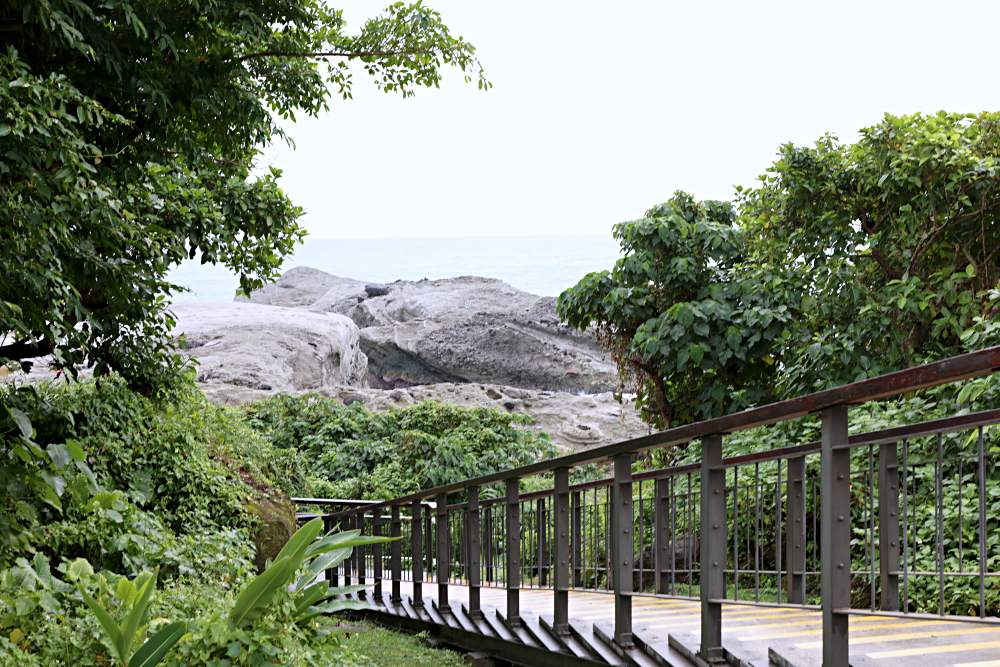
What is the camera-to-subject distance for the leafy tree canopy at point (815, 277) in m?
9.18

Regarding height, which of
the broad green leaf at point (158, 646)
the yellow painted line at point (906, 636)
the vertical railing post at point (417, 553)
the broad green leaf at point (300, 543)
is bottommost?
the vertical railing post at point (417, 553)

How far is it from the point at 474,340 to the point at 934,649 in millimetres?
22148

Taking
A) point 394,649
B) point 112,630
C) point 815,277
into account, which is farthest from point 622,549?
point 815,277

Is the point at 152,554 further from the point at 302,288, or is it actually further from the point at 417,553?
the point at 302,288

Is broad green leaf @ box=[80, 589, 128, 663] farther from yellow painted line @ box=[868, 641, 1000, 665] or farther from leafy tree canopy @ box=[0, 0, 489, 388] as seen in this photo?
yellow painted line @ box=[868, 641, 1000, 665]

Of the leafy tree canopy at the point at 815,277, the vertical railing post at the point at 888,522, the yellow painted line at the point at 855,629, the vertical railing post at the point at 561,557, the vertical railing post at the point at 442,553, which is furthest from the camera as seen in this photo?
the leafy tree canopy at the point at 815,277

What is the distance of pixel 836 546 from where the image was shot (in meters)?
3.19

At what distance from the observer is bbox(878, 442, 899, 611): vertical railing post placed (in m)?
4.52

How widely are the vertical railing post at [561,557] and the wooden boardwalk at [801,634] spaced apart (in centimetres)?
11

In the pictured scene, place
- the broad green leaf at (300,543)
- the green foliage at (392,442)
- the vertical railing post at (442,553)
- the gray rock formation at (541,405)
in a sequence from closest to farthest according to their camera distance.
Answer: the broad green leaf at (300,543) → the vertical railing post at (442,553) → the green foliage at (392,442) → the gray rock formation at (541,405)

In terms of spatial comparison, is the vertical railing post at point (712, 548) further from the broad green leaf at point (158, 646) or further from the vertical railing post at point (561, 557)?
the broad green leaf at point (158, 646)

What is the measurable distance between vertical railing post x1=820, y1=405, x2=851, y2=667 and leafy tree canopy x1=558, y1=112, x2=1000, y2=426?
4.92 meters

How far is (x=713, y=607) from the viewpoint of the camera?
395 centimetres

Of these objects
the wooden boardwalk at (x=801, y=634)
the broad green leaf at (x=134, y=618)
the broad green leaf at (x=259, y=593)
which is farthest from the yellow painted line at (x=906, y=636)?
the broad green leaf at (x=134, y=618)
